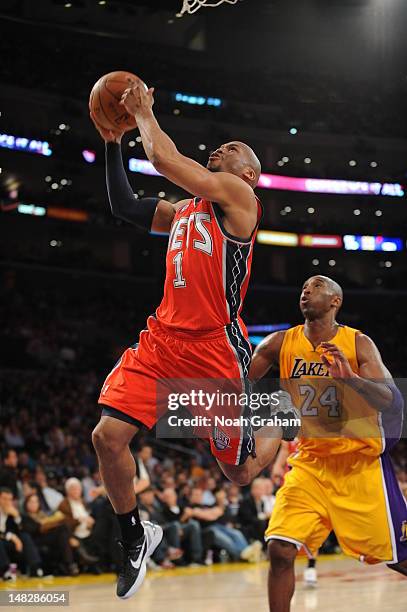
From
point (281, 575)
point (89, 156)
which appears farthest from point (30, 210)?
point (281, 575)

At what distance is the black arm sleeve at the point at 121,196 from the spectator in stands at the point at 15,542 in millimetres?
5206

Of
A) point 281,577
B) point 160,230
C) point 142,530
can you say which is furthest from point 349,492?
point 160,230

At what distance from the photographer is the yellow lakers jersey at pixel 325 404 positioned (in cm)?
543

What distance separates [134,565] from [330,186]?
26.9 metres

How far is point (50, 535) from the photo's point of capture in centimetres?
932

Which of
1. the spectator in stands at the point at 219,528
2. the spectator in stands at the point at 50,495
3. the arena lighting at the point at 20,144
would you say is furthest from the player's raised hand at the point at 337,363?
the arena lighting at the point at 20,144

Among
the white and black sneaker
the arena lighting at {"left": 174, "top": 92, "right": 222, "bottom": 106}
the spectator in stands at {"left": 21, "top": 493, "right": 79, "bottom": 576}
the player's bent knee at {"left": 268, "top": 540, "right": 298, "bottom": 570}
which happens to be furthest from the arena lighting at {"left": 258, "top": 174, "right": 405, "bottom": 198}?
the white and black sneaker

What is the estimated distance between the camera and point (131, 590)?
4531 millimetres

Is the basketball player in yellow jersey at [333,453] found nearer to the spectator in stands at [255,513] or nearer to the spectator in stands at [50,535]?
the spectator in stands at [50,535]

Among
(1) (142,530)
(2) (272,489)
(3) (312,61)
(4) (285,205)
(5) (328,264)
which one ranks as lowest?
(2) (272,489)

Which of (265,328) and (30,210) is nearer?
(30,210)

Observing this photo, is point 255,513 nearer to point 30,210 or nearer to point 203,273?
point 203,273

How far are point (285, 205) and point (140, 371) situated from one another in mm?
27785

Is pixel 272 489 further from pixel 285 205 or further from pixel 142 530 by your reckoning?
pixel 285 205
